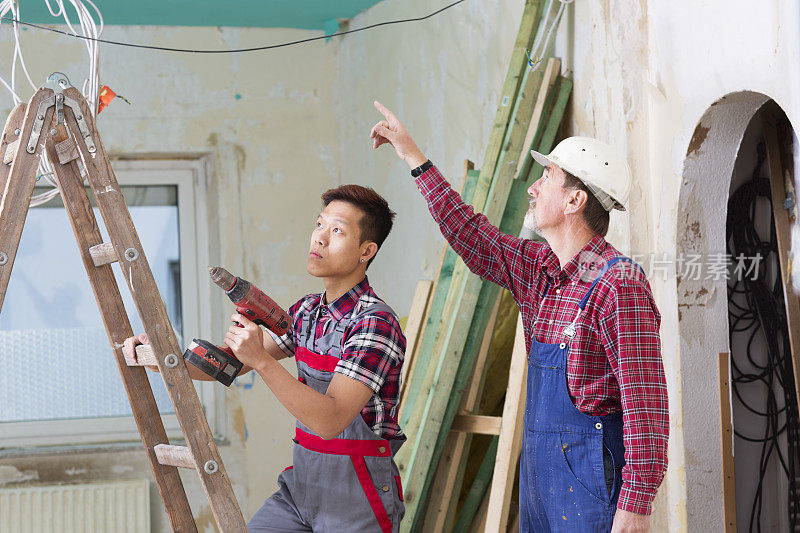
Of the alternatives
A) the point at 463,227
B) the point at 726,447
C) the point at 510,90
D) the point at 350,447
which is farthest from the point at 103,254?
the point at 726,447

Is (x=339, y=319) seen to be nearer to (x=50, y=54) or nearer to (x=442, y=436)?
(x=442, y=436)

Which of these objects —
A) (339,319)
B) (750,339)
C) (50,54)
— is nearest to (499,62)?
(750,339)

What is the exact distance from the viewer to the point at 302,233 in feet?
13.9

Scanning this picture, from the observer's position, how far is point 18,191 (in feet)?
5.73

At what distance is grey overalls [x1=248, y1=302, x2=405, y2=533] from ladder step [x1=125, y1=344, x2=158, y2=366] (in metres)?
0.32

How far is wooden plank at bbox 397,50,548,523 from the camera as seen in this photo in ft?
8.79

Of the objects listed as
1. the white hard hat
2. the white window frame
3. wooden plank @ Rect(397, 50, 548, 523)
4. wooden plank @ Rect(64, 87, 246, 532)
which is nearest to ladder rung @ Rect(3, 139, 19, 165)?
wooden plank @ Rect(64, 87, 246, 532)

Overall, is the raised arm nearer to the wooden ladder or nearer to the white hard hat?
the white hard hat

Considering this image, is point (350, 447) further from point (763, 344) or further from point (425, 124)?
point (425, 124)

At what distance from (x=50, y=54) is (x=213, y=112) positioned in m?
0.80

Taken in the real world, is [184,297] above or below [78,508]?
above

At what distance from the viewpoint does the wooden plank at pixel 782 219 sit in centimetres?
224

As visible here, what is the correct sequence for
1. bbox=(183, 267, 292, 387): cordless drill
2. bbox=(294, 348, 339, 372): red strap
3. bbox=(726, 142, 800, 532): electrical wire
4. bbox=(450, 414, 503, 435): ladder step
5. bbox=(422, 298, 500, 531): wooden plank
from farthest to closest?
bbox=(422, 298, 500, 531): wooden plank, bbox=(450, 414, 503, 435): ladder step, bbox=(726, 142, 800, 532): electrical wire, bbox=(294, 348, 339, 372): red strap, bbox=(183, 267, 292, 387): cordless drill

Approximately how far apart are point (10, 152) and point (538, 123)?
5.14ft
